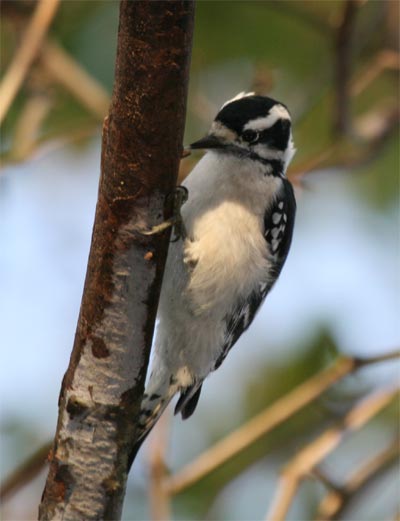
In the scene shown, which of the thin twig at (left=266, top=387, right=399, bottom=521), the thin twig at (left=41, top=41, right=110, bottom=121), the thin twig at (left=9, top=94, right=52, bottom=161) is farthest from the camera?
the thin twig at (left=41, top=41, right=110, bottom=121)

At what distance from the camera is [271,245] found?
12.0ft

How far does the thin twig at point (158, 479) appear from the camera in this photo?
12.6 feet

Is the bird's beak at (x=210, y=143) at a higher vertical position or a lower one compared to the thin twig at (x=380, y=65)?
lower

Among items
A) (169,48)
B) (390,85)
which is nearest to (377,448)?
(390,85)

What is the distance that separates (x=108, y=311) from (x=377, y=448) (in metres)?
3.50

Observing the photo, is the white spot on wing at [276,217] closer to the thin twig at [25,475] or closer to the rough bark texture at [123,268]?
the rough bark texture at [123,268]

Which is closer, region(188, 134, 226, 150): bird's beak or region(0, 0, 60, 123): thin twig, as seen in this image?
region(188, 134, 226, 150): bird's beak

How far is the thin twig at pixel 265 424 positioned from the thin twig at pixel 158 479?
47 millimetres

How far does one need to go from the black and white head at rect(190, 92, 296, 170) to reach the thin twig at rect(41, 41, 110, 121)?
1481 mm

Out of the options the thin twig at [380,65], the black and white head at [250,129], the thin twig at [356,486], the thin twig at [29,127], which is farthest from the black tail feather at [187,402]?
the thin twig at [380,65]

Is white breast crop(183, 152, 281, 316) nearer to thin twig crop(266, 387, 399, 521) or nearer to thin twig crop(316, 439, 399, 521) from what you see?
thin twig crop(266, 387, 399, 521)

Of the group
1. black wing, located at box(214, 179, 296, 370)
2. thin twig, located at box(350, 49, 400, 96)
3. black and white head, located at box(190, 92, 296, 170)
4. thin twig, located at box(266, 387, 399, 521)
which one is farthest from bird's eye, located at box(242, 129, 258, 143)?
thin twig, located at box(350, 49, 400, 96)

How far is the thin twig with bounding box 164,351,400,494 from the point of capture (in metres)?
3.85

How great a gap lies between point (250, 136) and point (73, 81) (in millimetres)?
1796
